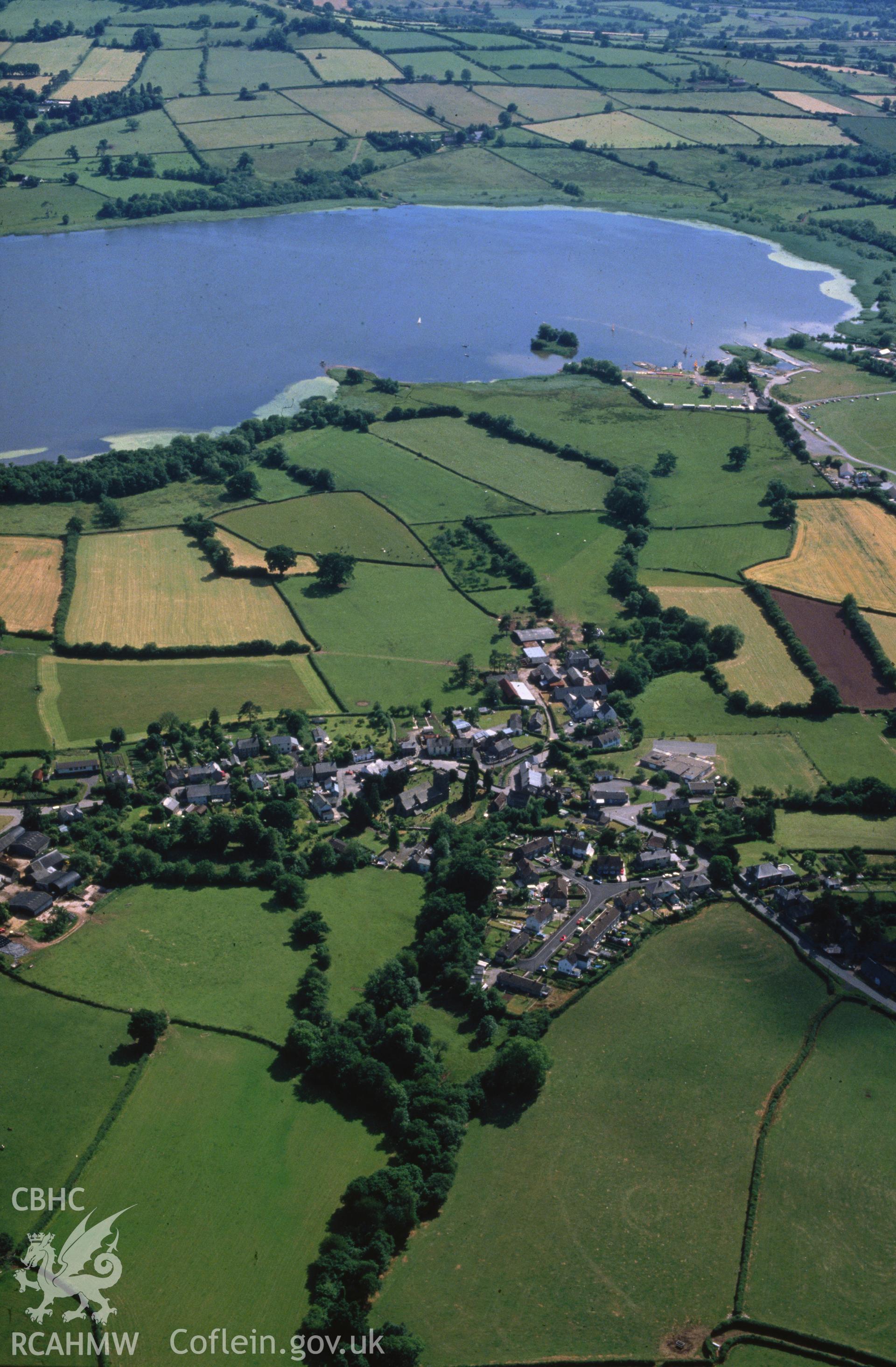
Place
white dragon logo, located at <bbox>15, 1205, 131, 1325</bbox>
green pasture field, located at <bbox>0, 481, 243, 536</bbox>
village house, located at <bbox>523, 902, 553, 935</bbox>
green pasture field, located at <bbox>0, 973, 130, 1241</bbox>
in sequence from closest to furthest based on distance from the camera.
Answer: white dragon logo, located at <bbox>15, 1205, 131, 1325</bbox> < green pasture field, located at <bbox>0, 973, 130, 1241</bbox> < village house, located at <bbox>523, 902, 553, 935</bbox> < green pasture field, located at <bbox>0, 481, 243, 536</bbox>

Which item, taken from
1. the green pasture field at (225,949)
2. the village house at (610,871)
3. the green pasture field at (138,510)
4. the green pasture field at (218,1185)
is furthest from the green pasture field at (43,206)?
the green pasture field at (218,1185)

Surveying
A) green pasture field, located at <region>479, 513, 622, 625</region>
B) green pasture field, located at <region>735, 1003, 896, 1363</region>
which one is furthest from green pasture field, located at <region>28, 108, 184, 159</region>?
green pasture field, located at <region>735, 1003, 896, 1363</region>

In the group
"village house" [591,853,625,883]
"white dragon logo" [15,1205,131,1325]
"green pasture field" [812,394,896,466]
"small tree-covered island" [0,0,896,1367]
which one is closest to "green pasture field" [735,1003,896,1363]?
"small tree-covered island" [0,0,896,1367]

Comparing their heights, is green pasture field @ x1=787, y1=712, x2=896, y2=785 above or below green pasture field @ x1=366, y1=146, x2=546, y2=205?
below

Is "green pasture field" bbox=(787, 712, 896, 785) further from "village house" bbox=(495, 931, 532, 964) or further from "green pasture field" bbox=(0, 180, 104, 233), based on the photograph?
"green pasture field" bbox=(0, 180, 104, 233)

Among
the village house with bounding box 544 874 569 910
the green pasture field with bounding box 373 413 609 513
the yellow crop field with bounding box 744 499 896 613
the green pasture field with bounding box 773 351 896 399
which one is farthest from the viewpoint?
the green pasture field with bounding box 773 351 896 399

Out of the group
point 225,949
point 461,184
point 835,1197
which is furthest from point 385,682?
point 461,184

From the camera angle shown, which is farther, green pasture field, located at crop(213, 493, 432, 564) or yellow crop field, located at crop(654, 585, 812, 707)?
green pasture field, located at crop(213, 493, 432, 564)

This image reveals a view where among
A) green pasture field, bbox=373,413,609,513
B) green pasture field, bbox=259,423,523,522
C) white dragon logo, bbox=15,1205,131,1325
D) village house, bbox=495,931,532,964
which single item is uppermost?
green pasture field, bbox=373,413,609,513
